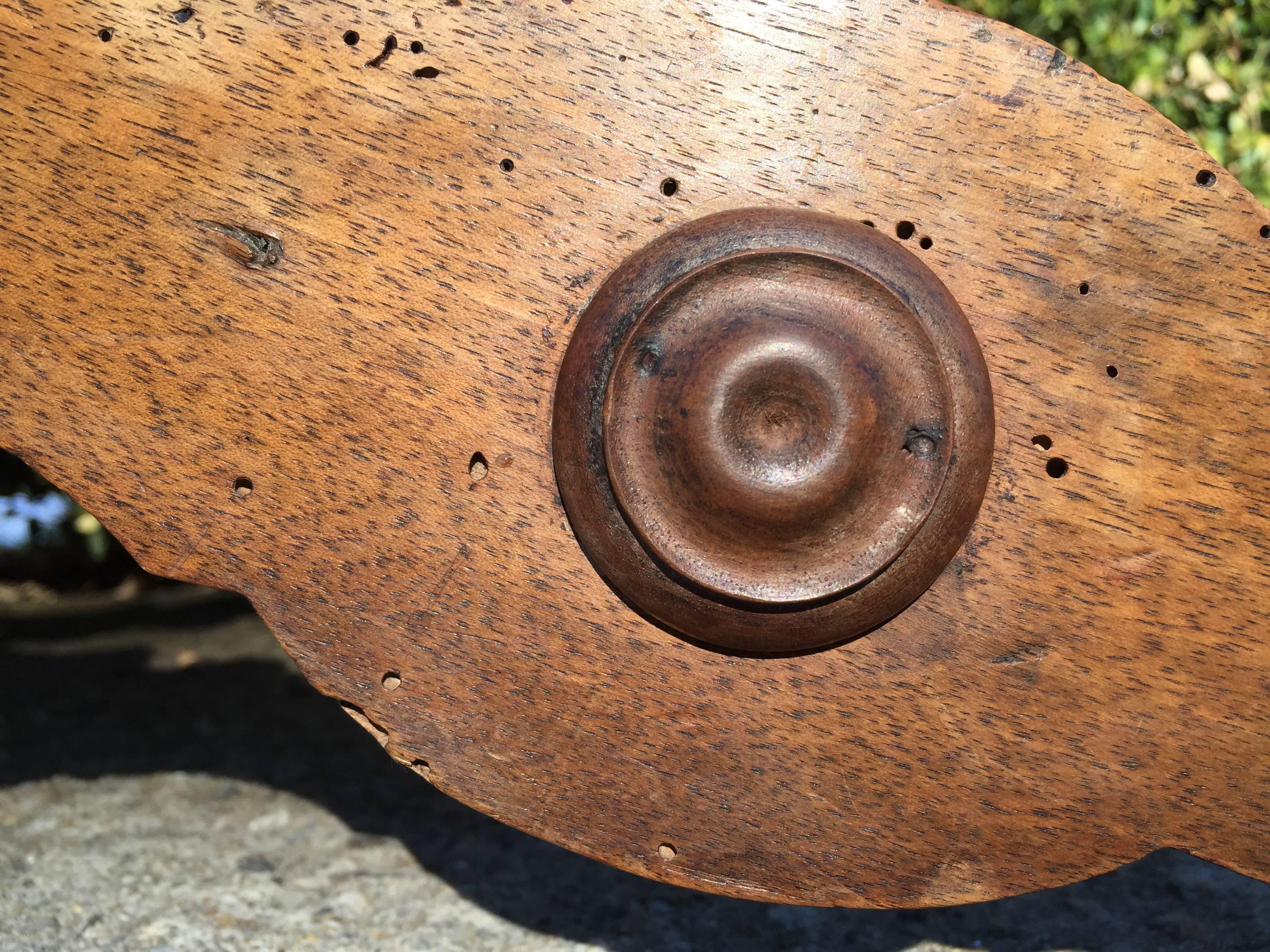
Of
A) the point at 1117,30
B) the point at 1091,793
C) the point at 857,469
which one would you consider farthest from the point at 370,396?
the point at 1117,30

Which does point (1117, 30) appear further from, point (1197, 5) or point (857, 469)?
point (857, 469)

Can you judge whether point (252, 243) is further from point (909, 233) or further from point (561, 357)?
point (909, 233)

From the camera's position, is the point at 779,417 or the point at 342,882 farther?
the point at 342,882

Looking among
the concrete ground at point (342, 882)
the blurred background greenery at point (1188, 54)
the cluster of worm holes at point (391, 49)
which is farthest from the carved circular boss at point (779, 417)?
the blurred background greenery at point (1188, 54)

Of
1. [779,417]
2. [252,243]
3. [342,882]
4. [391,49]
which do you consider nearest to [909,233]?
[779,417]

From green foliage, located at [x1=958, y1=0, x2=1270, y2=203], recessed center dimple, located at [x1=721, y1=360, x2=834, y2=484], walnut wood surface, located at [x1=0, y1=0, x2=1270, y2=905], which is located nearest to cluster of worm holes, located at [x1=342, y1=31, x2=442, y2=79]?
walnut wood surface, located at [x1=0, y1=0, x2=1270, y2=905]

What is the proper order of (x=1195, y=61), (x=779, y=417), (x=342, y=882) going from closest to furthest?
(x=779, y=417)
(x=342, y=882)
(x=1195, y=61)

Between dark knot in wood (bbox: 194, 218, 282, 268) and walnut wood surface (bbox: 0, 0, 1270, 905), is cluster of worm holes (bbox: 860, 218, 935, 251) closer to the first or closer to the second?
walnut wood surface (bbox: 0, 0, 1270, 905)
